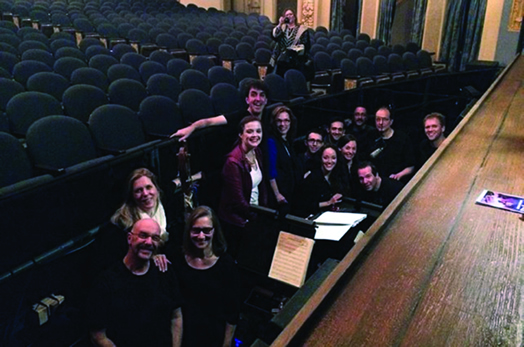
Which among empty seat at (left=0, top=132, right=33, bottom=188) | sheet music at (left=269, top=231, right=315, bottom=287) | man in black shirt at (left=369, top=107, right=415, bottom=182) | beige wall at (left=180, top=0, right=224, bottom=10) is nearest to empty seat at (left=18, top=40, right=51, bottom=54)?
empty seat at (left=0, top=132, right=33, bottom=188)

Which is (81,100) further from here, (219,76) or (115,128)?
(219,76)

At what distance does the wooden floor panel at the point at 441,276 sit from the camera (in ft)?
2.36

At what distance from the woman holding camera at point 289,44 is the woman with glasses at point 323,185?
2.20 meters

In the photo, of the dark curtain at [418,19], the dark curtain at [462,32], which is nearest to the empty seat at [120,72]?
the dark curtain at [462,32]

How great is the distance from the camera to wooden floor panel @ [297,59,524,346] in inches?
28.3

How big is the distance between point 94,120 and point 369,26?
7682mm

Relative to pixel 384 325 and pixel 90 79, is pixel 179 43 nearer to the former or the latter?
pixel 90 79

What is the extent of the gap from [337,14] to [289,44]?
5.44 m

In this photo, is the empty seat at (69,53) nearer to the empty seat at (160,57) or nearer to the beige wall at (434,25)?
the empty seat at (160,57)

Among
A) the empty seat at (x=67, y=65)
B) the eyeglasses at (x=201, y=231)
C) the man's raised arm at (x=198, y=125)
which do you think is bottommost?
the eyeglasses at (x=201, y=231)

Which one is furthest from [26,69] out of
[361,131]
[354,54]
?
[354,54]

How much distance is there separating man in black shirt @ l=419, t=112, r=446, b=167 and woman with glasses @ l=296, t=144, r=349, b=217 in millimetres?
672

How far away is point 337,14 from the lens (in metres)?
9.62

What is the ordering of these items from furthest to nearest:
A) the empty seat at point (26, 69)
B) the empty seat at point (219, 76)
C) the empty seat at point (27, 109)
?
the empty seat at point (219, 76), the empty seat at point (26, 69), the empty seat at point (27, 109)
